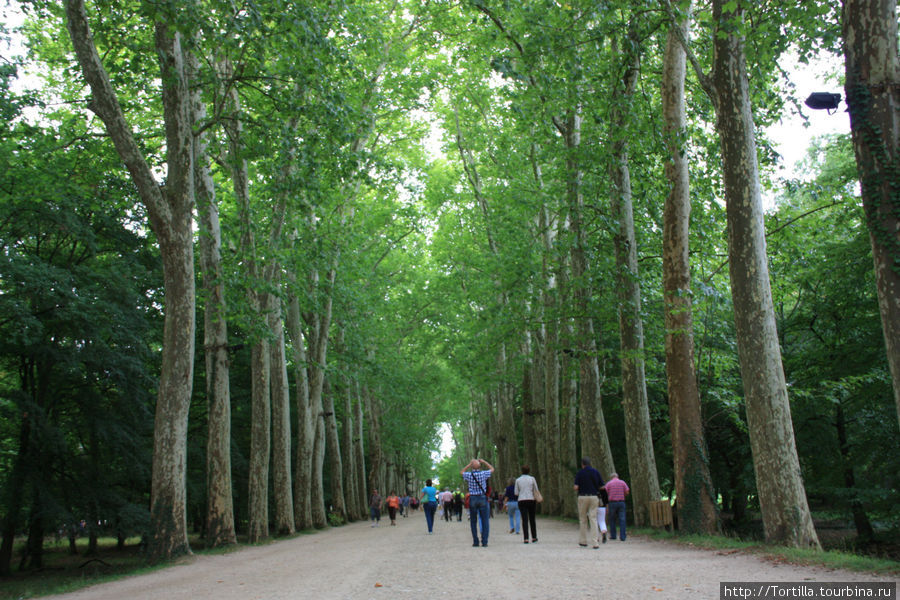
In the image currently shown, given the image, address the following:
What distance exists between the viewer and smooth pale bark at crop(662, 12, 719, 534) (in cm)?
1362

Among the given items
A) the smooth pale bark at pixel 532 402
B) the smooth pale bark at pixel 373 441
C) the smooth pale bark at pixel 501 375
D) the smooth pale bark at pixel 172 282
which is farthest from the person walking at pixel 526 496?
the smooth pale bark at pixel 373 441

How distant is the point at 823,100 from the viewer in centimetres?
770

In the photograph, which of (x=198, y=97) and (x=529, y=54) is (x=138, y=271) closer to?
(x=198, y=97)

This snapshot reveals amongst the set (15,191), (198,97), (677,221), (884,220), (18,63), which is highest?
(198,97)

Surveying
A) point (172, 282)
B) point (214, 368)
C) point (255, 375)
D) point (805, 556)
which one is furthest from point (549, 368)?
point (805, 556)

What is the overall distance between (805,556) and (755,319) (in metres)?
3.44

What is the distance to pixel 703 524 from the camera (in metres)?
13.5

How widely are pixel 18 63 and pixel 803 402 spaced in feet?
70.4

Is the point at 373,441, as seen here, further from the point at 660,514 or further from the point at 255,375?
the point at 660,514

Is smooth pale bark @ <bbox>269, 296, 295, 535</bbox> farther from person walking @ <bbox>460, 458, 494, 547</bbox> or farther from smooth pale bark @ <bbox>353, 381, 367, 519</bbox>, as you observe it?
smooth pale bark @ <bbox>353, 381, 367, 519</bbox>

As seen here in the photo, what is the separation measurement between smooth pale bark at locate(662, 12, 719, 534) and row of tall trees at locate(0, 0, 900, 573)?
0.21ft

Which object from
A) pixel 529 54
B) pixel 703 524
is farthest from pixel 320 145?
pixel 703 524

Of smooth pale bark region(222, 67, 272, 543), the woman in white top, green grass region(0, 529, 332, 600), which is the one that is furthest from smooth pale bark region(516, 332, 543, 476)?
A: the woman in white top

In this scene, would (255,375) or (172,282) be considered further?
(255,375)
